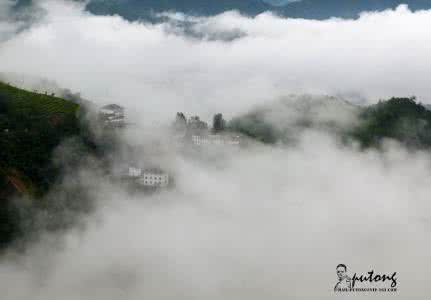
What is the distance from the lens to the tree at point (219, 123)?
48156 mm

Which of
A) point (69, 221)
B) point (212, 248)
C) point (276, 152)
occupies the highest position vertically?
Answer: point (276, 152)

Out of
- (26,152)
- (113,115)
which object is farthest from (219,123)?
(26,152)

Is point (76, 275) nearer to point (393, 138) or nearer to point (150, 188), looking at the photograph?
point (150, 188)

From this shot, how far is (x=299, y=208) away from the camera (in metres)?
36.5

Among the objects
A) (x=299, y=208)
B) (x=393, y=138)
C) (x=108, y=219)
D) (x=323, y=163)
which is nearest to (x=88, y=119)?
(x=108, y=219)

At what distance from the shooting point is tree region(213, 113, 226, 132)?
4816 centimetres

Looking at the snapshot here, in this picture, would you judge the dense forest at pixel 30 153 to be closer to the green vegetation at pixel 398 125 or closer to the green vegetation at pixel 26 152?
the green vegetation at pixel 26 152

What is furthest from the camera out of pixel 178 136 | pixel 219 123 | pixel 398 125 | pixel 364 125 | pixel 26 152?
pixel 219 123

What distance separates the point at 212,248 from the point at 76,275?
848 centimetres

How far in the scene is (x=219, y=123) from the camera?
48531 millimetres

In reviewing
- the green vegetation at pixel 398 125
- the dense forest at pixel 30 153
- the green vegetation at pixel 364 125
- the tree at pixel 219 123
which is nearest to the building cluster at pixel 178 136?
the tree at pixel 219 123

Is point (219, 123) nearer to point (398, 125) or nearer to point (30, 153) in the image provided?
point (398, 125)

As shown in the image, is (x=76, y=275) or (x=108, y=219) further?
(x=108, y=219)

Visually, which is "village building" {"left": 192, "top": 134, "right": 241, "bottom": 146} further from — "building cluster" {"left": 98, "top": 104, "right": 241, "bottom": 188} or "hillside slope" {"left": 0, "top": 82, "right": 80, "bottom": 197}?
"hillside slope" {"left": 0, "top": 82, "right": 80, "bottom": 197}
